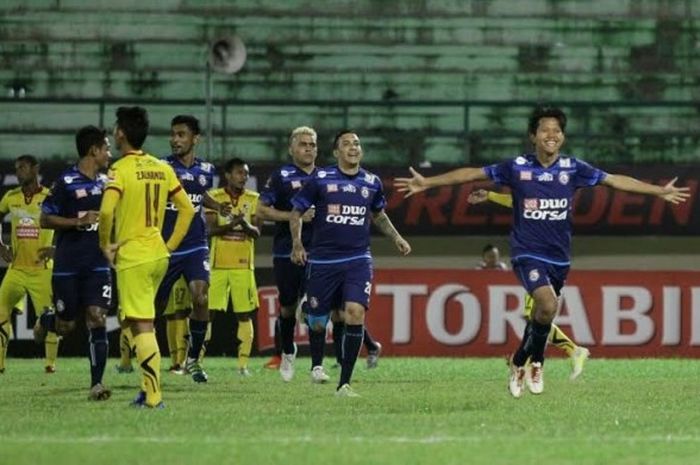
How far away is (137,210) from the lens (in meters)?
13.2

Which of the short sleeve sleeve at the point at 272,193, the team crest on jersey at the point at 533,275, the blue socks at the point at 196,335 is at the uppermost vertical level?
the short sleeve sleeve at the point at 272,193

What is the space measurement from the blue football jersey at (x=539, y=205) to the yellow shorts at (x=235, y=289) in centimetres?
575

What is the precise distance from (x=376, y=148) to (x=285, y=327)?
416 inches

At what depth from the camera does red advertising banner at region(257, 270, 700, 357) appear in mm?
24734

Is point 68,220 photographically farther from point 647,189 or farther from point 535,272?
point 647,189

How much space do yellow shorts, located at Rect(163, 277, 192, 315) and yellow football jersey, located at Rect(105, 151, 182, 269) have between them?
5.62 meters

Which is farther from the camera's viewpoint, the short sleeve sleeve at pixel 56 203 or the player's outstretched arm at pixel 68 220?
the short sleeve sleeve at pixel 56 203

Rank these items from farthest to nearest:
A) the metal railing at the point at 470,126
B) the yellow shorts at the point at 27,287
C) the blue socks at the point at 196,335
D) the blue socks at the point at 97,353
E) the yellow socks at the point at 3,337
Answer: the metal railing at the point at 470,126 → the yellow shorts at the point at 27,287 → the yellow socks at the point at 3,337 → the blue socks at the point at 196,335 → the blue socks at the point at 97,353

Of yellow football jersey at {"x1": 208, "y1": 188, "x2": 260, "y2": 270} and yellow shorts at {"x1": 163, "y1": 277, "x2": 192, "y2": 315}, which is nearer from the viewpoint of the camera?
yellow shorts at {"x1": 163, "y1": 277, "x2": 192, "y2": 315}

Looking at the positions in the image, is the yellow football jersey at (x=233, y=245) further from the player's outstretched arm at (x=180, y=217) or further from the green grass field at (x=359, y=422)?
the player's outstretched arm at (x=180, y=217)

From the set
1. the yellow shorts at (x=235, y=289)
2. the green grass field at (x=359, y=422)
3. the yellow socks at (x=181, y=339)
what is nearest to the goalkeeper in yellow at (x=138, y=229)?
the green grass field at (x=359, y=422)

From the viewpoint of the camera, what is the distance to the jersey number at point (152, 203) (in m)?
13.2

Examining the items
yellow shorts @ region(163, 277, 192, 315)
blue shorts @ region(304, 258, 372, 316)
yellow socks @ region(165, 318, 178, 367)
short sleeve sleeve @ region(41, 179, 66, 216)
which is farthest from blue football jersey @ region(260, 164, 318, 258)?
short sleeve sleeve @ region(41, 179, 66, 216)

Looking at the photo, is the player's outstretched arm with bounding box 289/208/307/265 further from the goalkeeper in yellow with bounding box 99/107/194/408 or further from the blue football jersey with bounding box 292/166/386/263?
Answer: the goalkeeper in yellow with bounding box 99/107/194/408
